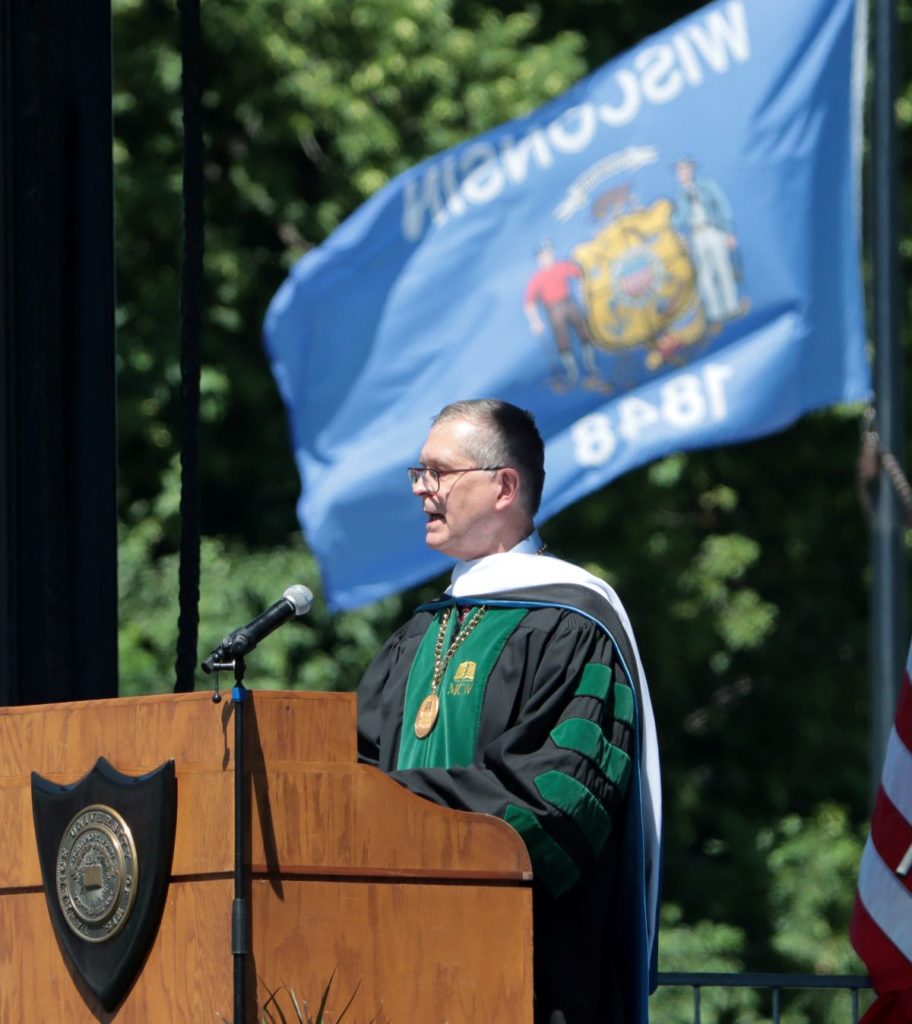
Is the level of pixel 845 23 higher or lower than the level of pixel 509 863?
higher

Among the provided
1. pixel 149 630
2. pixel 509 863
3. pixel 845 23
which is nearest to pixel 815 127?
pixel 845 23

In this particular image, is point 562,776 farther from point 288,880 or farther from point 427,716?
point 288,880

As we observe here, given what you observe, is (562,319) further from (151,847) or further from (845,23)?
(151,847)

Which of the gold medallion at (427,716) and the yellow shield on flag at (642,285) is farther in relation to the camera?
the yellow shield on flag at (642,285)

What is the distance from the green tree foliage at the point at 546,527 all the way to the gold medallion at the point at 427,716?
25.3 feet

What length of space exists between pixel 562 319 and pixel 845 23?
164cm

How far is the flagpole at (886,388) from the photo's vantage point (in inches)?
344

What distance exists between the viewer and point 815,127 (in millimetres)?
9742

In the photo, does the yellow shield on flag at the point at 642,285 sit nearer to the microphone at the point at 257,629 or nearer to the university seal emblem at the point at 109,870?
the microphone at the point at 257,629

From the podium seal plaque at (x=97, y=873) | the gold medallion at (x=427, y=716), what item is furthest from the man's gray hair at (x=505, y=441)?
the podium seal plaque at (x=97, y=873)

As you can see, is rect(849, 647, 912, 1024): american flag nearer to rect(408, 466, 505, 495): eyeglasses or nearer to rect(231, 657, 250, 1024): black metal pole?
rect(408, 466, 505, 495): eyeglasses

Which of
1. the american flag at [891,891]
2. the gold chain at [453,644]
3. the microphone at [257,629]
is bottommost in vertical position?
the american flag at [891,891]

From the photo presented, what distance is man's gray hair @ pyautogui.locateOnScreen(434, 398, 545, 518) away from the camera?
4.54 meters

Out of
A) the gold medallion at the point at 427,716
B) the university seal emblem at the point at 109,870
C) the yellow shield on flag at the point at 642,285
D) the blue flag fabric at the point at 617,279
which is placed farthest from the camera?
the yellow shield on flag at the point at 642,285
